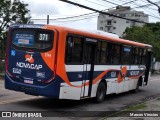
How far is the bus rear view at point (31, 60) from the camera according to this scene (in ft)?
40.4

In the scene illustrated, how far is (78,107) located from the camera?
1391 centimetres

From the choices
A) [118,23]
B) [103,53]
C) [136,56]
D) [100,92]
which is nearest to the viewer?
[103,53]

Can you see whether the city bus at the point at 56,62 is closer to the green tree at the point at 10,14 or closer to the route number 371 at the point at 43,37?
the route number 371 at the point at 43,37

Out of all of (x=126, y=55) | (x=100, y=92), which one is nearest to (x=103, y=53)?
(x=100, y=92)

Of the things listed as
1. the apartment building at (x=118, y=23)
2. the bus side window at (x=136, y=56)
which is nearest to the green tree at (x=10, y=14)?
the bus side window at (x=136, y=56)

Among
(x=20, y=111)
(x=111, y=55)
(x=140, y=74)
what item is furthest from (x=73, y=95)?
(x=140, y=74)

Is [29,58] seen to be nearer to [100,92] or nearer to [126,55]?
[100,92]

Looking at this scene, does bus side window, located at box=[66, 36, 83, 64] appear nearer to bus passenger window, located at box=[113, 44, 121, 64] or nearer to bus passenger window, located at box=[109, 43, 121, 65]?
bus passenger window, located at box=[109, 43, 121, 65]

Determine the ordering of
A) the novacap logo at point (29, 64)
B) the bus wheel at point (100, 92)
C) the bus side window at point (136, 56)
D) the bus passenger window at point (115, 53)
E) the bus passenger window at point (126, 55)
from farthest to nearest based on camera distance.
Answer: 1. the bus side window at point (136, 56)
2. the bus passenger window at point (126, 55)
3. the bus passenger window at point (115, 53)
4. the bus wheel at point (100, 92)
5. the novacap logo at point (29, 64)

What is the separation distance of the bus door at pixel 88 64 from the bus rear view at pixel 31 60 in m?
1.83

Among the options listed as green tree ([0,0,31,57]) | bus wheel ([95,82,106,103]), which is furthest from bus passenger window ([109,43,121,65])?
green tree ([0,0,31,57])

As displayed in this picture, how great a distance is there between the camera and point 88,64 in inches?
553

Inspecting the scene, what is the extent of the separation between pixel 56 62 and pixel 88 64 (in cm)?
211

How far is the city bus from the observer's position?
484 inches
